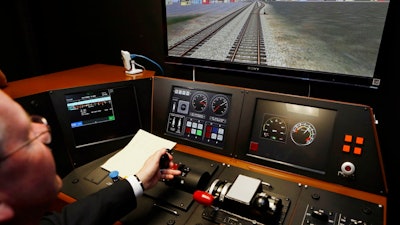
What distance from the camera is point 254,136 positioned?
4.16 feet

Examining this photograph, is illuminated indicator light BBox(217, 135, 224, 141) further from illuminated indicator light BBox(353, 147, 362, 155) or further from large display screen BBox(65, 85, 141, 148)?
illuminated indicator light BBox(353, 147, 362, 155)

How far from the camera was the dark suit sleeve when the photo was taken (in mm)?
964

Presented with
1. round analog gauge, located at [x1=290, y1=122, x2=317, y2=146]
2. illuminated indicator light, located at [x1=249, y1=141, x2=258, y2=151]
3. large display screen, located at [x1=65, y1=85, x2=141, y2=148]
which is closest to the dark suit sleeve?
large display screen, located at [x1=65, y1=85, x2=141, y2=148]

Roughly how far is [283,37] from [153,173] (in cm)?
86

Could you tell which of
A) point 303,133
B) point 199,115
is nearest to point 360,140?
point 303,133

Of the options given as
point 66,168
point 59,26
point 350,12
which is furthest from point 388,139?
point 59,26

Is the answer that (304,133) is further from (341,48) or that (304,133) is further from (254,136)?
(341,48)

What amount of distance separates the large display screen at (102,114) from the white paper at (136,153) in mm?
71

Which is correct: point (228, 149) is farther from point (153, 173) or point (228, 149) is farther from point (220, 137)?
point (153, 173)

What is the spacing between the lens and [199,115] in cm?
138

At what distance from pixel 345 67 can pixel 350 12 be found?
0.73 ft

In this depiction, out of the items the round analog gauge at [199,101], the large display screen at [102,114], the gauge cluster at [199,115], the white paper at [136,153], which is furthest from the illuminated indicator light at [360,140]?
the large display screen at [102,114]

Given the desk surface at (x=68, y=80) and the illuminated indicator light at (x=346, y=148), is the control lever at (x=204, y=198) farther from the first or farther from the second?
the desk surface at (x=68, y=80)

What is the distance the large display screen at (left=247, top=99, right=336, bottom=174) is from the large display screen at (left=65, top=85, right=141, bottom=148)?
629 millimetres
